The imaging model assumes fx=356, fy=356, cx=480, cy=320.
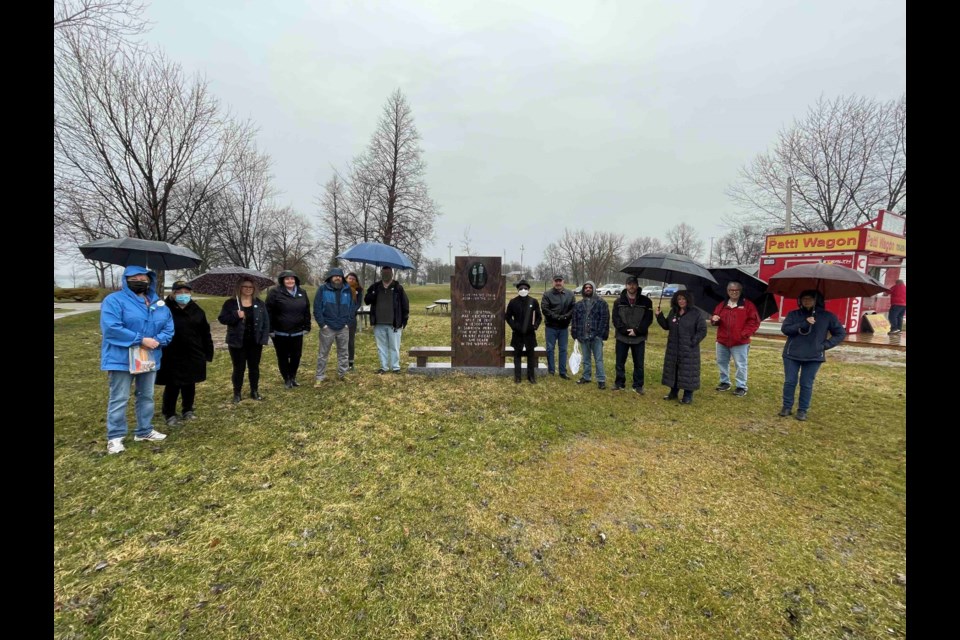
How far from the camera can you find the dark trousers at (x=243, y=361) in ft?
17.4

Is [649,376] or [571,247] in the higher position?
[571,247]

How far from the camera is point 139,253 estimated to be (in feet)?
17.0

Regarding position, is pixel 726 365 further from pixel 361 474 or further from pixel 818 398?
pixel 361 474

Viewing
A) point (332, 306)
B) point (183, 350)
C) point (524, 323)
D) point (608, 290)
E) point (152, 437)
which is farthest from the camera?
point (608, 290)

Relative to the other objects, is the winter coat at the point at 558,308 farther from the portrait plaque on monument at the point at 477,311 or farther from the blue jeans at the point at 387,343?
the blue jeans at the point at 387,343

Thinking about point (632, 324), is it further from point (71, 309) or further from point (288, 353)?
point (71, 309)

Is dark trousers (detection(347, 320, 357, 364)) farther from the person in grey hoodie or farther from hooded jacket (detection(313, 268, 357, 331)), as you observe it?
the person in grey hoodie

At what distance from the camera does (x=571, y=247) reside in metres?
47.9

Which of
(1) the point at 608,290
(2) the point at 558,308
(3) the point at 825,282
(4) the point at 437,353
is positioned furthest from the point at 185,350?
(1) the point at 608,290

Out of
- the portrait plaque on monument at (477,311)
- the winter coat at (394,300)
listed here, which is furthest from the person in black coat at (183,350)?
the portrait plaque on monument at (477,311)

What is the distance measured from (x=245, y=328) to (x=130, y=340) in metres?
1.65

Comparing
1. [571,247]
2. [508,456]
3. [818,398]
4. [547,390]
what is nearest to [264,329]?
[508,456]
